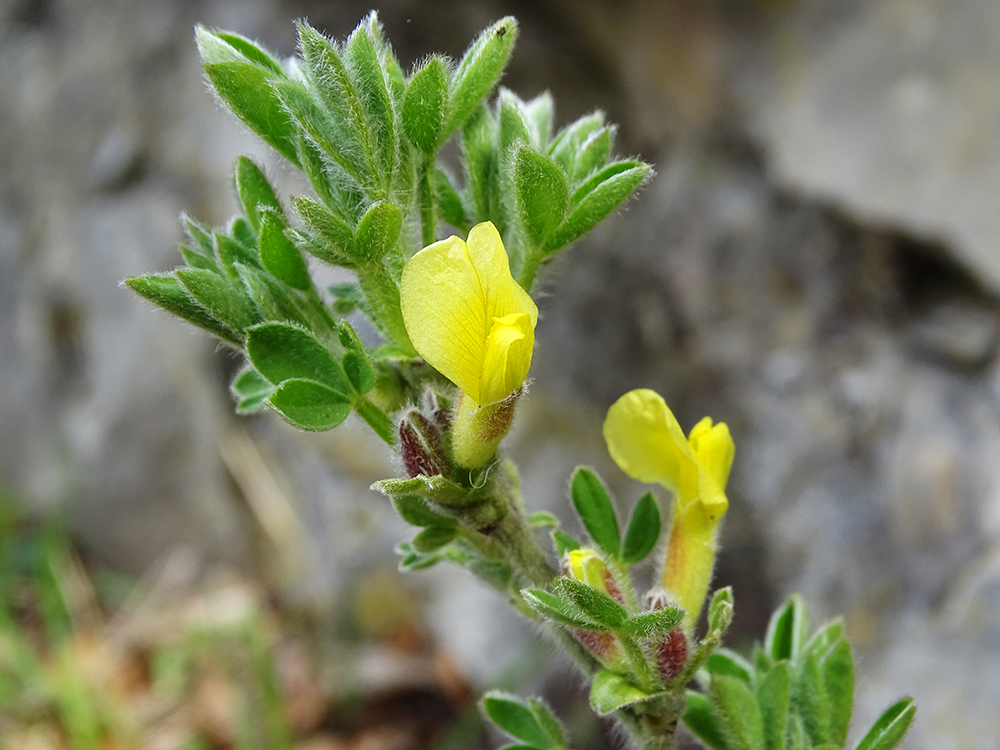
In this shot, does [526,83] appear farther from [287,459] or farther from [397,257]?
[397,257]

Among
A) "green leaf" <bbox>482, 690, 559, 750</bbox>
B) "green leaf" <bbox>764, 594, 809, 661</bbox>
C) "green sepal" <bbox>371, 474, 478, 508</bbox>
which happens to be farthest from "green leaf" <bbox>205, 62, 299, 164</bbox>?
"green leaf" <bbox>764, 594, 809, 661</bbox>

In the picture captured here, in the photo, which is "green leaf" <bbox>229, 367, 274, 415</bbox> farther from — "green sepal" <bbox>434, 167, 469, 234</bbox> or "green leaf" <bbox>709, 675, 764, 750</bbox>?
"green leaf" <bbox>709, 675, 764, 750</bbox>

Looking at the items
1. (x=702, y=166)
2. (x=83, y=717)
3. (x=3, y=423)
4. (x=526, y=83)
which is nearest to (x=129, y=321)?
(x=3, y=423)

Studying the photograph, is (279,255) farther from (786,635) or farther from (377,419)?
(786,635)

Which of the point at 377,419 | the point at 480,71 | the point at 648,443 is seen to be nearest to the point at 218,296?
the point at 377,419

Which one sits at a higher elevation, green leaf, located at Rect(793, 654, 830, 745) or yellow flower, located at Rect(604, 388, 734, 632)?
yellow flower, located at Rect(604, 388, 734, 632)

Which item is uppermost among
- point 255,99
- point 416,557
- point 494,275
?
point 255,99
